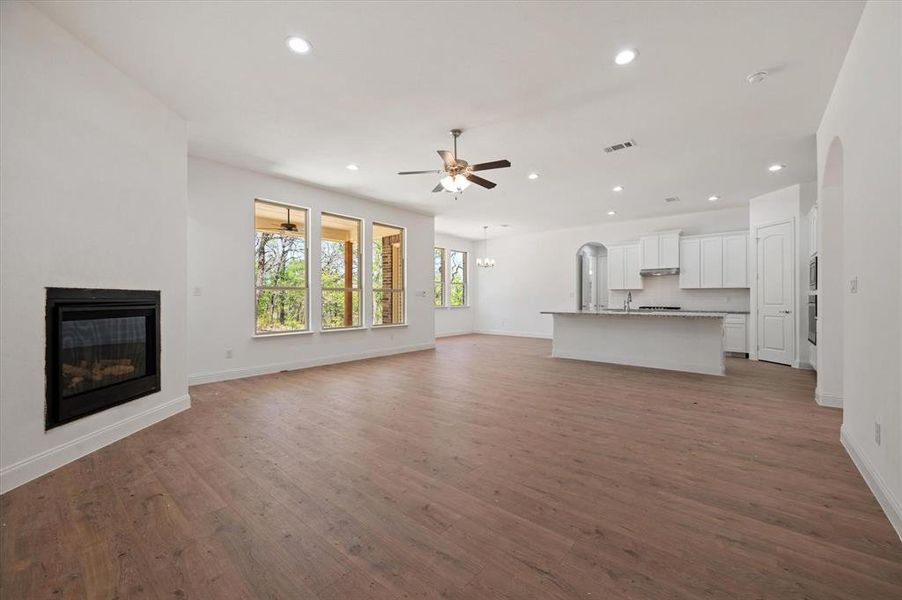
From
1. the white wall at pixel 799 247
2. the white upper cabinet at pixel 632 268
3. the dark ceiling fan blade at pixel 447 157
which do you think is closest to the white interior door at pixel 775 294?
the white wall at pixel 799 247

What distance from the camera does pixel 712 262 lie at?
7.53 meters

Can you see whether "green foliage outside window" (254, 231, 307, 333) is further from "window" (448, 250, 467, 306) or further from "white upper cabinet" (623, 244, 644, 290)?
"white upper cabinet" (623, 244, 644, 290)

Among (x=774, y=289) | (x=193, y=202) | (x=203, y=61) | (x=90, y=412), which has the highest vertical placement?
(x=203, y=61)

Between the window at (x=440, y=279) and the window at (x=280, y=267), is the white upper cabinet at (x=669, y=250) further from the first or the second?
the window at (x=280, y=267)

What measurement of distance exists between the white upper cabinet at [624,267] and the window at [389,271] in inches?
200

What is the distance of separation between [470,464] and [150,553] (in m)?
1.73

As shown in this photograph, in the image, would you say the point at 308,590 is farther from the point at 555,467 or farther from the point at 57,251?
the point at 57,251

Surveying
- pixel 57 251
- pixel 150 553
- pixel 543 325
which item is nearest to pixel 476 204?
pixel 543 325

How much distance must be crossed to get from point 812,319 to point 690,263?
2575 mm

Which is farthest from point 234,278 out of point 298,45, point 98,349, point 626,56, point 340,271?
point 626,56

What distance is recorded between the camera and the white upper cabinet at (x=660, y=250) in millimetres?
7895

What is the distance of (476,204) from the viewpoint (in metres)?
7.47

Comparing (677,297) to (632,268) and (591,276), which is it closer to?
(632,268)

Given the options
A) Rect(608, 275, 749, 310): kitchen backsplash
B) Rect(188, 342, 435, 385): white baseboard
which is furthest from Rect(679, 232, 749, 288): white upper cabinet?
Rect(188, 342, 435, 385): white baseboard
